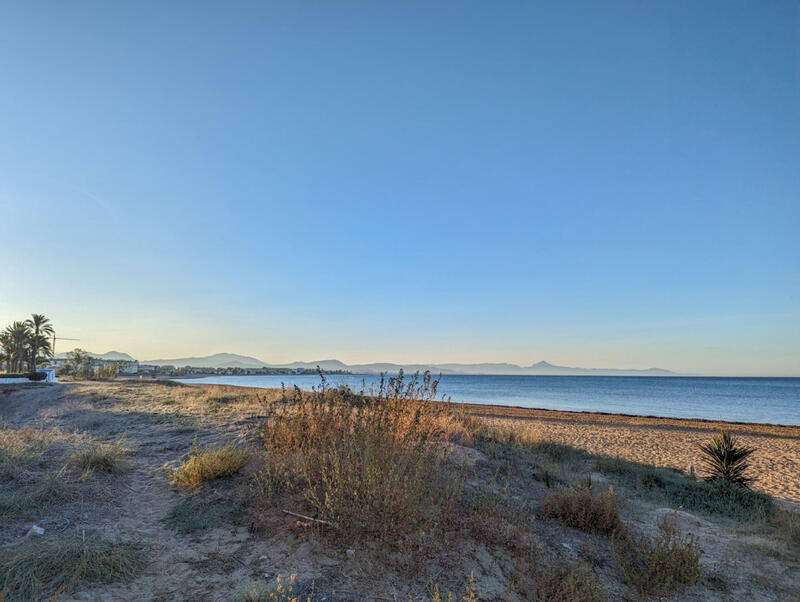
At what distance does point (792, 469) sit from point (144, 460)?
17.7 m

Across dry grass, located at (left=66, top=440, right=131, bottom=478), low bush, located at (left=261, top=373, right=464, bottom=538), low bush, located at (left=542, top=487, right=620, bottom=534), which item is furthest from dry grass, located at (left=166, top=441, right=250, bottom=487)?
low bush, located at (left=542, top=487, right=620, bottom=534)

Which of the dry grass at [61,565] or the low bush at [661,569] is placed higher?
the dry grass at [61,565]

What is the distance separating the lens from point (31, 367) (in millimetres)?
54844

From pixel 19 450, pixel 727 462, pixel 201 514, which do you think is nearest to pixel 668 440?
pixel 727 462

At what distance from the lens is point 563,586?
3.66m

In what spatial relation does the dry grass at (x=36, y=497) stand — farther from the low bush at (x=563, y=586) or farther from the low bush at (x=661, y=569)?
the low bush at (x=661, y=569)

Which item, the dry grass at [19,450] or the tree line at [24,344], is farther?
the tree line at [24,344]

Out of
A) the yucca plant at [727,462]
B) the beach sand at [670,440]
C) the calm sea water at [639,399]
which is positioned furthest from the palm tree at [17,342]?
the yucca plant at [727,462]

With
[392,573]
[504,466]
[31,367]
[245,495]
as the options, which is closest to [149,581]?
[245,495]

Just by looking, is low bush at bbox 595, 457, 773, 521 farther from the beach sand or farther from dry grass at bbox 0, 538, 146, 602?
dry grass at bbox 0, 538, 146, 602

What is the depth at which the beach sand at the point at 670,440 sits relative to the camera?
12.3 m

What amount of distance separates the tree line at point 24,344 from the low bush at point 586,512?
6296 centimetres

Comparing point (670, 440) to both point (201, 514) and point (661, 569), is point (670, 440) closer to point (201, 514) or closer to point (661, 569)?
point (661, 569)

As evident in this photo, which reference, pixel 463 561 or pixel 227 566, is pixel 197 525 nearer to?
pixel 227 566
